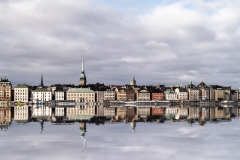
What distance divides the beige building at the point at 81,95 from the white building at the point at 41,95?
7471mm

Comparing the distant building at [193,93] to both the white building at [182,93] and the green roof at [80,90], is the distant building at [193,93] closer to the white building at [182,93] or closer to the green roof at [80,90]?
the white building at [182,93]

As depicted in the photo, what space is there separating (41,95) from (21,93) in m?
7.03

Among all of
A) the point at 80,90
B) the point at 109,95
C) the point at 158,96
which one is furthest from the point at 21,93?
the point at 158,96

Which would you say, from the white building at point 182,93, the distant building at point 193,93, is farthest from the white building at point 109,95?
the distant building at point 193,93

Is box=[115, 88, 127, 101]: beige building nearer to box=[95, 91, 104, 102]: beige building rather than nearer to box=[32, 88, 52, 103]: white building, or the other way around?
box=[95, 91, 104, 102]: beige building

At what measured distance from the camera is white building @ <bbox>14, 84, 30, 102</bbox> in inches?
5556

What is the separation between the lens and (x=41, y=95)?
144250 mm

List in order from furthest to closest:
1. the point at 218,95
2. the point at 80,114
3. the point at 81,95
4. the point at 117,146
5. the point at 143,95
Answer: the point at 218,95
the point at 143,95
the point at 81,95
the point at 80,114
the point at 117,146

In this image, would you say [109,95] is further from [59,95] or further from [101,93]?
[59,95]

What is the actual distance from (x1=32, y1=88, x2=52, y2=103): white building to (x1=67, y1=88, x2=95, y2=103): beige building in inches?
294

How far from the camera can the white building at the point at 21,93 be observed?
5556 inches

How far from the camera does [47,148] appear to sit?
63.4ft

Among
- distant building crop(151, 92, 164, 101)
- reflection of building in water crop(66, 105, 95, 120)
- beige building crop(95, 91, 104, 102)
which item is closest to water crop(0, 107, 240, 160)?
reflection of building in water crop(66, 105, 95, 120)

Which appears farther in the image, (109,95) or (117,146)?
(109,95)
